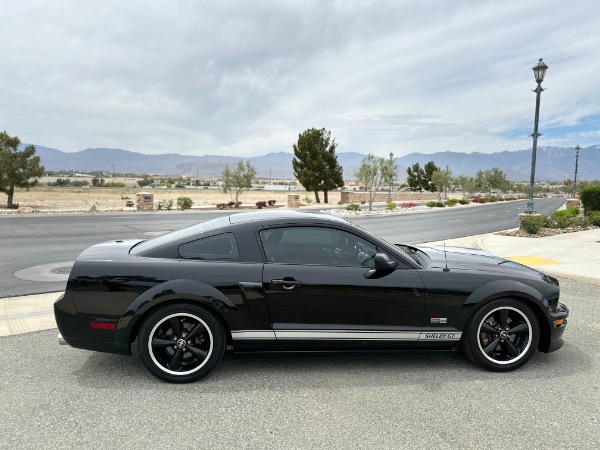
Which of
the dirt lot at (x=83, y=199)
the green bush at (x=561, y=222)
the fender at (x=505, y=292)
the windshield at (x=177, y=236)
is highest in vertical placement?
the windshield at (x=177, y=236)

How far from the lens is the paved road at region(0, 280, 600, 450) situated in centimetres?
276

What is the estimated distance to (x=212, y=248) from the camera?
12.1 ft

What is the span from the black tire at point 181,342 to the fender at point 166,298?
0.09 metres

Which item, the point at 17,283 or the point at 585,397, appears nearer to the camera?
the point at 585,397

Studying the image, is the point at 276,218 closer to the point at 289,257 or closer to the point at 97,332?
the point at 289,257

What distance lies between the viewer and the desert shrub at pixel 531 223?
14086mm

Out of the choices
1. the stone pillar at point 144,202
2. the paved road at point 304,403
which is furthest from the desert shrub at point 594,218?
the stone pillar at point 144,202

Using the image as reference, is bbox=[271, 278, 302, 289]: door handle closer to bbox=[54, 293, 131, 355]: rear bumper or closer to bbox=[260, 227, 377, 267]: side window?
bbox=[260, 227, 377, 267]: side window

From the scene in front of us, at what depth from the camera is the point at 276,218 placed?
3.85 metres

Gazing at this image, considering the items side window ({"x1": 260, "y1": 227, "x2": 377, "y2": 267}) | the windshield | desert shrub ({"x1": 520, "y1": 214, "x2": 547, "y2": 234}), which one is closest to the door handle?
side window ({"x1": 260, "y1": 227, "x2": 377, "y2": 267})

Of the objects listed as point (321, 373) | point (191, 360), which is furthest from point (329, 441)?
point (191, 360)

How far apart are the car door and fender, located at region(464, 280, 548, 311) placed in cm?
→ 49

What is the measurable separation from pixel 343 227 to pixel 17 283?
20.0 feet

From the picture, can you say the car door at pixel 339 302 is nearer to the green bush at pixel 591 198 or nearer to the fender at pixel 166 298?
the fender at pixel 166 298
